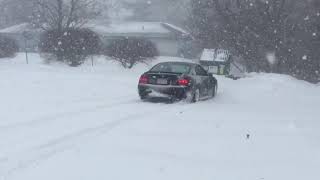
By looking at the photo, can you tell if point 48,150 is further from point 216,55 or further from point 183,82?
point 216,55

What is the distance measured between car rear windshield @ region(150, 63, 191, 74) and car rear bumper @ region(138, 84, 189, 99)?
81cm

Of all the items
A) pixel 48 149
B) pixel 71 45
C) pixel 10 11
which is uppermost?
pixel 10 11

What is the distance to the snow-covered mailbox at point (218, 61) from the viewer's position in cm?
3766

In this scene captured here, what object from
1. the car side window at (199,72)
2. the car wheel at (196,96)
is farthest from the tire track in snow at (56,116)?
the car side window at (199,72)

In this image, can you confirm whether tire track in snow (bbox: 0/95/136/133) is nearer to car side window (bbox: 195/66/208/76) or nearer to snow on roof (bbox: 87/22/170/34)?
car side window (bbox: 195/66/208/76)

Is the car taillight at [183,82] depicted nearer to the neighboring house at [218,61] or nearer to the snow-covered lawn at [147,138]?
the snow-covered lawn at [147,138]

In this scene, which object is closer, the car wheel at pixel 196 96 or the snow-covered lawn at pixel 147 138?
the snow-covered lawn at pixel 147 138

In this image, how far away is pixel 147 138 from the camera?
31.9 ft

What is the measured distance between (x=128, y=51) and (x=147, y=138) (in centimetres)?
2102

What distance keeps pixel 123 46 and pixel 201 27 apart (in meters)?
12.0

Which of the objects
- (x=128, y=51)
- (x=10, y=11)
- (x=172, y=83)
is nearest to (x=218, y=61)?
(x=128, y=51)

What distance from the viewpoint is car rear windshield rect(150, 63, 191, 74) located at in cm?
1673

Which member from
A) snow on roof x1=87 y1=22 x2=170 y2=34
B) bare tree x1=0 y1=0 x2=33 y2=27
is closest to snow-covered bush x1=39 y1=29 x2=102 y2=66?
snow on roof x1=87 y1=22 x2=170 y2=34

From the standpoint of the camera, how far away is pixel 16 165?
742cm
